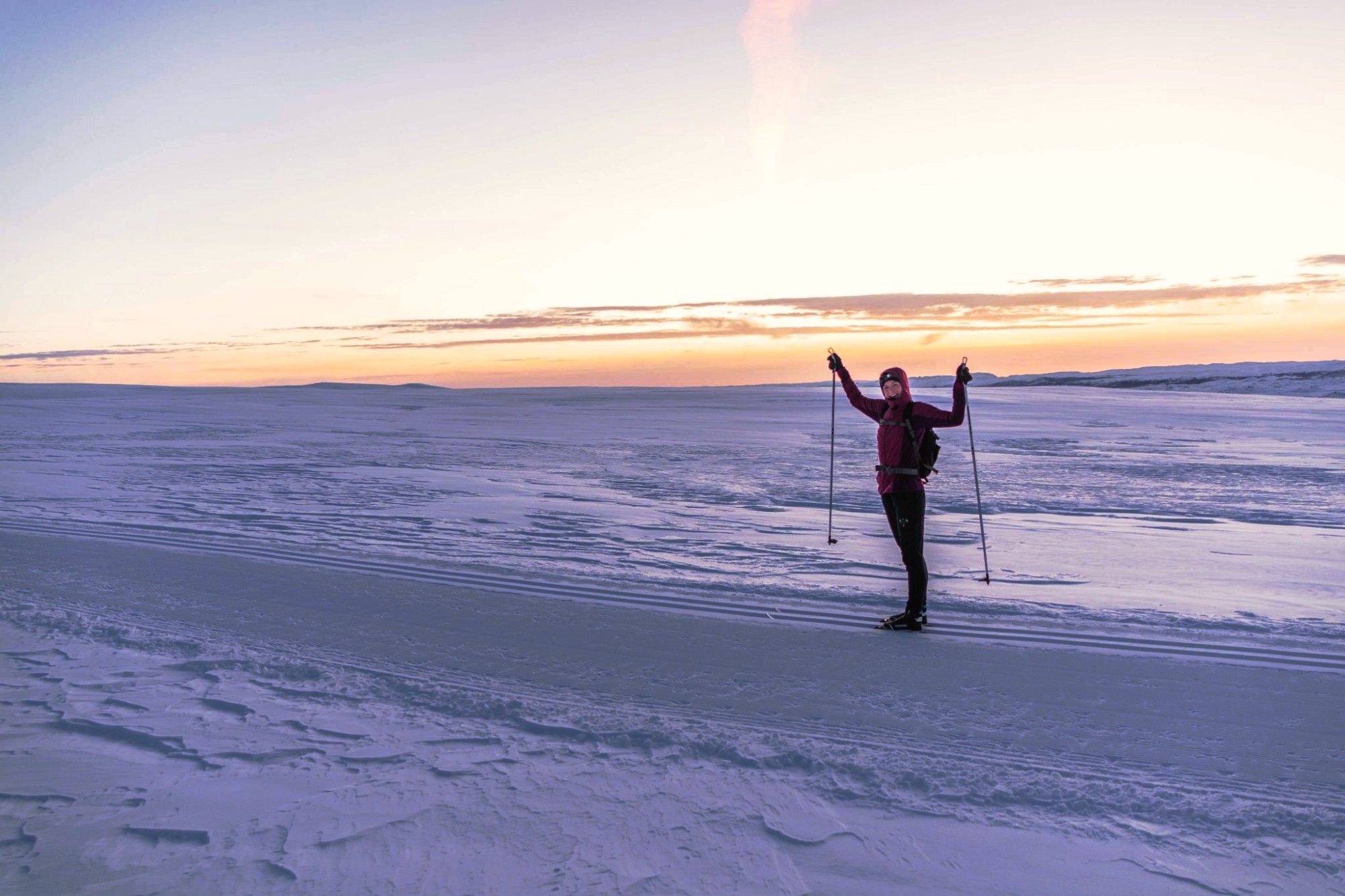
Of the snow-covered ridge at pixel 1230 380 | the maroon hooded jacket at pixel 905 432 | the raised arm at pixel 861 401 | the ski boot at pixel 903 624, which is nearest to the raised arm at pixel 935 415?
the maroon hooded jacket at pixel 905 432

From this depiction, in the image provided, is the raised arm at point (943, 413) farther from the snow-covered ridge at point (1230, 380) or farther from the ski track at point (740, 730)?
the snow-covered ridge at point (1230, 380)

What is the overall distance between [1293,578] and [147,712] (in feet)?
27.6

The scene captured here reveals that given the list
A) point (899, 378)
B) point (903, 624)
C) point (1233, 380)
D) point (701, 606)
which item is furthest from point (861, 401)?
point (1233, 380)

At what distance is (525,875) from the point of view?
3.11 m

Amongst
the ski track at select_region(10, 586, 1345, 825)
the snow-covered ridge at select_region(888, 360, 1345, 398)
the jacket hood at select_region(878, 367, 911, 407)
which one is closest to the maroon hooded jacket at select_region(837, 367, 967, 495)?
the jacket hood at select_region(878, 367, 911, 407)

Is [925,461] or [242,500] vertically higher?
[925,461]

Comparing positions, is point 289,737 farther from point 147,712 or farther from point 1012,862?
point 1012,862

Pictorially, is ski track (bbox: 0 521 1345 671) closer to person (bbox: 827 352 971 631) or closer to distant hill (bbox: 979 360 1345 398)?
person (bbox: 827 352 971 631)

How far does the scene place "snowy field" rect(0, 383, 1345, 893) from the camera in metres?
3.26

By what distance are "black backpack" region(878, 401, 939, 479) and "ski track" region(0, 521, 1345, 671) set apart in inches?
43.4

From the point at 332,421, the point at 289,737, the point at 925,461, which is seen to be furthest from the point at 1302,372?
the point at 289,737

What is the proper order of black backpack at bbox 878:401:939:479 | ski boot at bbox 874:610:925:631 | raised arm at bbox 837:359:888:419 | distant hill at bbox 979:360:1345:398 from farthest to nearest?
distant hill at bbox 979:360:1345:398
raised arm at bbox 837:359:888:419
black backpack at bbox 878:401:939:479
ski boot at bbox 874:610:925:631

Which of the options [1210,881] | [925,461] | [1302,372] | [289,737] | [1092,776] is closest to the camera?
[1210,881]

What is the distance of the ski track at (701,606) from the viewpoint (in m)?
5.46
